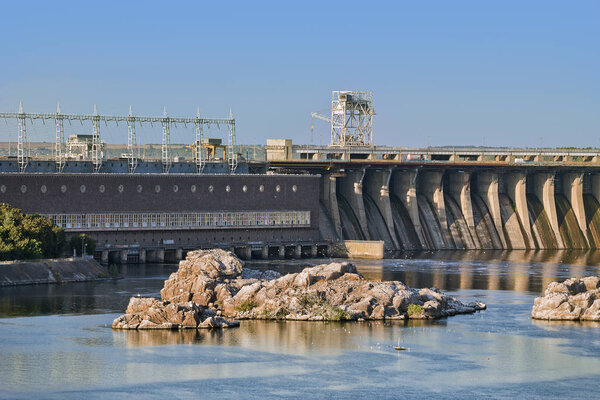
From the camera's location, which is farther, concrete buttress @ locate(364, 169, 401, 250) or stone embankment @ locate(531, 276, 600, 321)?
concrete buttress @ locate(364, 169, 401, 250)

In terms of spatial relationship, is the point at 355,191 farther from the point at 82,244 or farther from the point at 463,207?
the point at 82,244

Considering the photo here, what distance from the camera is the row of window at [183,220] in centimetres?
12294

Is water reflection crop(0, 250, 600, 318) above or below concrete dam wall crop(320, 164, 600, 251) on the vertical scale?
below

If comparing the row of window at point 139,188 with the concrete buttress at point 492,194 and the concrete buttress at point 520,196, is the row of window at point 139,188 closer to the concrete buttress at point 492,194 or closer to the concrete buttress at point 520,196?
the concrete buttress at point 492,194

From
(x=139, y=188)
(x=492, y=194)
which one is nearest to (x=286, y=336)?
(x=139, y=188)

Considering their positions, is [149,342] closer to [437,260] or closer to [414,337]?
[414,337]

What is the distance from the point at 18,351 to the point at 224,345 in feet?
40.5

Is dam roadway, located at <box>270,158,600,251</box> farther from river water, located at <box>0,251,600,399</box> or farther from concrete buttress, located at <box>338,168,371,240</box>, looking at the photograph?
river water, located at <box>0,251,600,399</box>

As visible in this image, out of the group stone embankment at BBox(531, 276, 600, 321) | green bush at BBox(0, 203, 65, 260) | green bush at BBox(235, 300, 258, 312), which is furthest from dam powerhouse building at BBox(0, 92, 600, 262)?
stone embankment at BBox(531, 276, 600, 321)

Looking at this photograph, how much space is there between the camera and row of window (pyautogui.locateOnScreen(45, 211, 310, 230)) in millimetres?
122938

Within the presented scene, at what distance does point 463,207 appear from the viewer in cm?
16625

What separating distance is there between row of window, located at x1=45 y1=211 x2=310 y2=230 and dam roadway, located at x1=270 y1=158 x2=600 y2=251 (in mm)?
9125

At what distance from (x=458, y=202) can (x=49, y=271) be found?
77036mm

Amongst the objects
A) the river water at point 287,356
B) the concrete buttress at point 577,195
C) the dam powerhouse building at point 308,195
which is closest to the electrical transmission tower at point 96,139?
the dam powerhouse building at point 308,195
